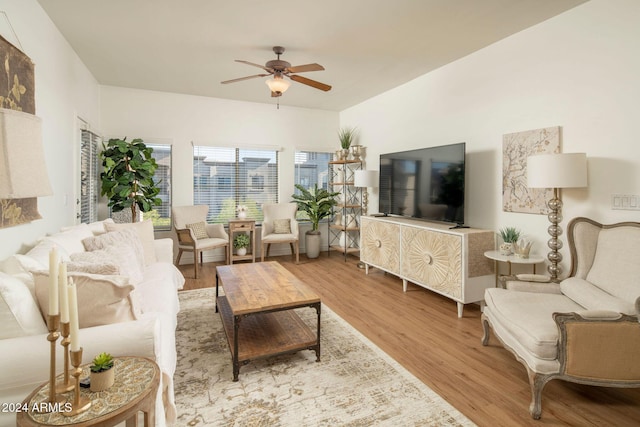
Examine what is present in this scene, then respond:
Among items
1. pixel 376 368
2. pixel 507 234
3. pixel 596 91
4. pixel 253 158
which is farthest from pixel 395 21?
pixel 253 158

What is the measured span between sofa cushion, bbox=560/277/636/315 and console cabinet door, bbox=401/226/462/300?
1002 millimetres

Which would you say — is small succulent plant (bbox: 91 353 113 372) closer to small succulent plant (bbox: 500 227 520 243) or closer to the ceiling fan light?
the ceiling fan light

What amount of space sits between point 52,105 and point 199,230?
8.52 feet

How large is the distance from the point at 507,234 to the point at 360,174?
2.54 meters

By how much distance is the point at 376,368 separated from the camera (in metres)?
2.37

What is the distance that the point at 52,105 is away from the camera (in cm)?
292

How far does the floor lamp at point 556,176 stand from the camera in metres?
2.59

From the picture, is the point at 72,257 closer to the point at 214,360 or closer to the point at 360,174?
the point at 214,360

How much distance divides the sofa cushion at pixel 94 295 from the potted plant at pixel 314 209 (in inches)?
177

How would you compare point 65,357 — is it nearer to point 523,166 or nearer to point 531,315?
point 531,315

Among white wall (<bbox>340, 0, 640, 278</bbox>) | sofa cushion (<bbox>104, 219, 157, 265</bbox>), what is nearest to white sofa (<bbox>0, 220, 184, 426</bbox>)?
sofa cushion (<bbox>104, 219, 157, 265</bbox>)

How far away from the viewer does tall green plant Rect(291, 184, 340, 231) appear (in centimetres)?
598

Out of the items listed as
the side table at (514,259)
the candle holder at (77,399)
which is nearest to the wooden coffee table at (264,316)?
the candle holder at (77,399)

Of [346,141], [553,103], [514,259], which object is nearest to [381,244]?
[514,259]
